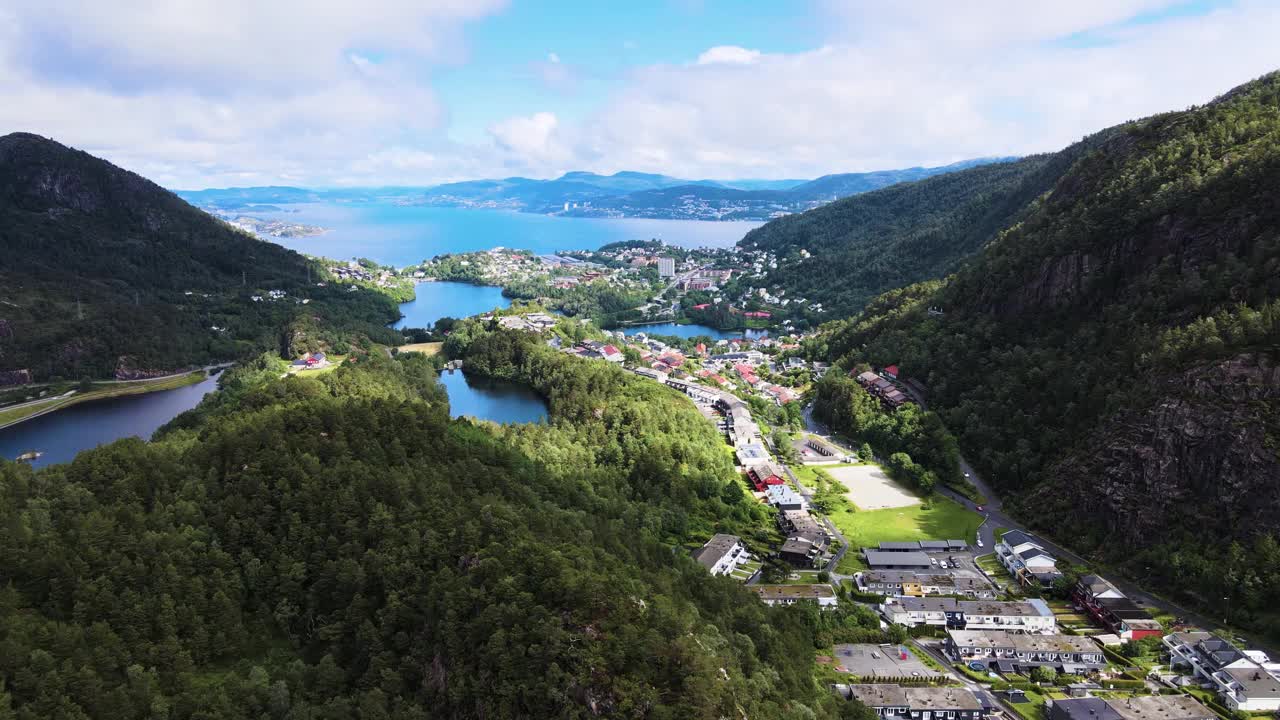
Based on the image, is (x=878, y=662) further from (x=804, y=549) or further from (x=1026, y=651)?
(x=804, y=549)

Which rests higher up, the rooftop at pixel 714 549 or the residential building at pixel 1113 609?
the rooftop at pixel 714 549

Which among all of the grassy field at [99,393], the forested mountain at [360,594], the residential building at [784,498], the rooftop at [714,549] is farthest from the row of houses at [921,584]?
the grassy field at [99,393]

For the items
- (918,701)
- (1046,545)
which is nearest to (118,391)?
(918,701)

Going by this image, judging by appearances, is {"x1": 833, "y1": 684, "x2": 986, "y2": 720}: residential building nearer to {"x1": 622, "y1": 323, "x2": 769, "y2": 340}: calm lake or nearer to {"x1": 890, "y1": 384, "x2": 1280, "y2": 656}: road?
{"x1": 890, "y1": 384, "x2": 1280, "y2": 656}: road

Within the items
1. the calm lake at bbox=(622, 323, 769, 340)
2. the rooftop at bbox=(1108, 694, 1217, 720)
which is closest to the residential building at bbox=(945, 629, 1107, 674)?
the rooftop at bbox=(1108, 694, 1217, 720)

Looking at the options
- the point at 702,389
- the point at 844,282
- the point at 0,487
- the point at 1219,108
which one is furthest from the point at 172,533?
the point at 844,282

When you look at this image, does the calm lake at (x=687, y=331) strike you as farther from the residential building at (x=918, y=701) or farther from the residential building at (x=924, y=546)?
the residential building at (x=918, y=701)
